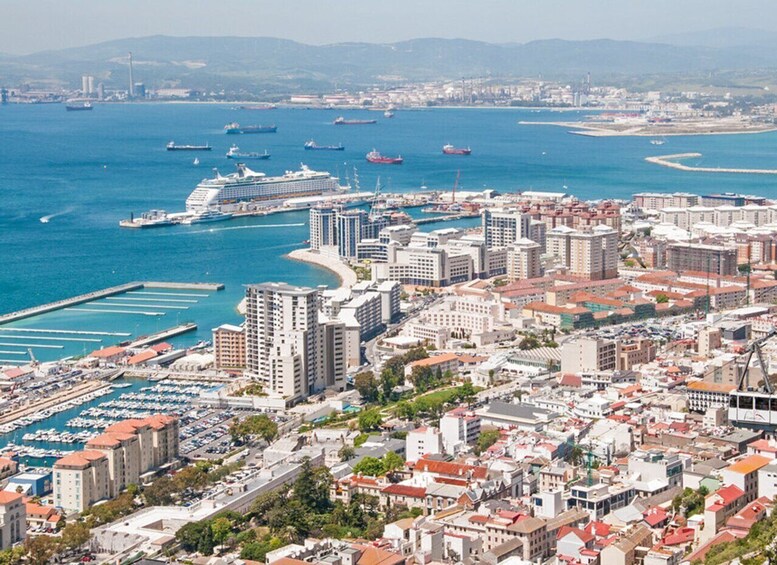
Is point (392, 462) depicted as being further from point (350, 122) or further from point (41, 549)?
point (350, 122)

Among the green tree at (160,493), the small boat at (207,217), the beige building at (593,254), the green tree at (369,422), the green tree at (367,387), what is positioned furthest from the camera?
the small boat at (207,217)

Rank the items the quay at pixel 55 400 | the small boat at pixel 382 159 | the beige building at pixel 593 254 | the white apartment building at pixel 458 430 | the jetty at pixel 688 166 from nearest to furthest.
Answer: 1. the white apartment building at pixel 458 430
2. the quay at pixel 55 400
3. the beige building at pixel 593 254
4. the jetty at pixel 688 166
5. the small boat at pixel 382 159

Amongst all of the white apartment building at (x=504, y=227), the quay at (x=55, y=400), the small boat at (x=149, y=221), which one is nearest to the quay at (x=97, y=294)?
the quay at (x=55, y=400)

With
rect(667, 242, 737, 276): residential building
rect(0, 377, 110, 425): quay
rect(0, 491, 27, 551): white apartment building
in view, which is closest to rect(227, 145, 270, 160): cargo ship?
rect(667, 242, 737, 276): residential building

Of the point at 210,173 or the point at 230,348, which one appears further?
the point at 210,173

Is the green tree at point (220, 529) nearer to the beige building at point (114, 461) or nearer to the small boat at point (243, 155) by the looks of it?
the beige building at point (114, 461)

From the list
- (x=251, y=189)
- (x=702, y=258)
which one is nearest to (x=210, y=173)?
(x=251, y=189)

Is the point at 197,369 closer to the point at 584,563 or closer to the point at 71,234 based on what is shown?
the point at 584,563
